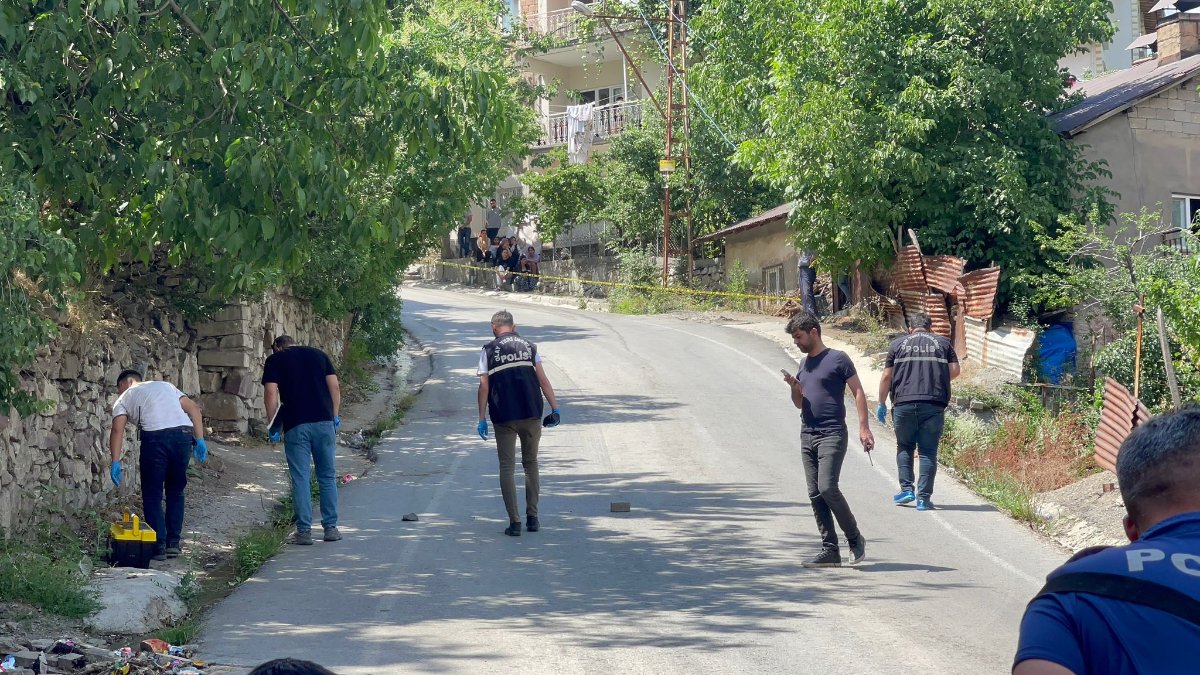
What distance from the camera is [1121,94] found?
2342 centimetres

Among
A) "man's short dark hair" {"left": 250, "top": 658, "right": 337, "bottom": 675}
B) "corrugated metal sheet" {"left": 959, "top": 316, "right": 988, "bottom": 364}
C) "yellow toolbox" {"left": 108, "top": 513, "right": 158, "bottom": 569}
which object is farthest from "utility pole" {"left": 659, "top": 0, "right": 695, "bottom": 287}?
"man's short dark hair" {"left": 250, "top": 658, "right": 337, "bottom": 675}

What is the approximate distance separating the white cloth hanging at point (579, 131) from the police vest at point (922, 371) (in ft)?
100

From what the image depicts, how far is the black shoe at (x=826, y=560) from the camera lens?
9531 millimetres

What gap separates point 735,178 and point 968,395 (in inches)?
739

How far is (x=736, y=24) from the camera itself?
87.1 ft

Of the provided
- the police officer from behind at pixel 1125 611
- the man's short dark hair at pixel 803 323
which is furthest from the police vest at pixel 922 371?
the police officer from behind at pixel 1125 611

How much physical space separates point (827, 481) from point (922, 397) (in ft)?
9.44

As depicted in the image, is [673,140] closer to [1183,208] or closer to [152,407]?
[1183,208]

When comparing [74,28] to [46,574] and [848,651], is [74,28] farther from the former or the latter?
[848,651]

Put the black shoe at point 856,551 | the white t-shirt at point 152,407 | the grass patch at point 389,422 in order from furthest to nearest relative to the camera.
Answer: the grass patch at point 389,422, the white t-shirt at point 152,407, the black shoe at point 856,551

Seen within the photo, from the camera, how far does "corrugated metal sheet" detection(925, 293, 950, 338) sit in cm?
2156

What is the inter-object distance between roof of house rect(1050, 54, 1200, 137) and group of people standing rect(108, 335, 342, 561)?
52.2 feet

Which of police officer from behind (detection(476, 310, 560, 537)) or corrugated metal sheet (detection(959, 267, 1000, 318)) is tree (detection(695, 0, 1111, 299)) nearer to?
corrugated metal sheet (detection(959, 267, 1000, 318))

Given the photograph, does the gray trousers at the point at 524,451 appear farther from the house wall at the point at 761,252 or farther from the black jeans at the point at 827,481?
the house wall at the point at 761,252
